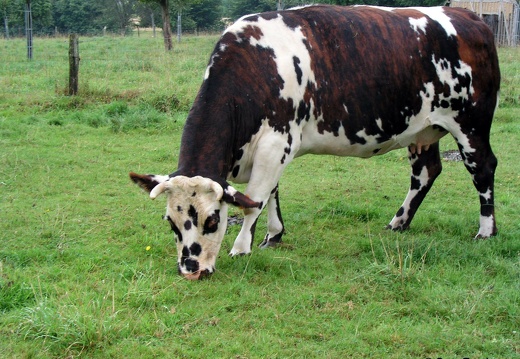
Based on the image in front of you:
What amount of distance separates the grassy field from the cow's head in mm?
180

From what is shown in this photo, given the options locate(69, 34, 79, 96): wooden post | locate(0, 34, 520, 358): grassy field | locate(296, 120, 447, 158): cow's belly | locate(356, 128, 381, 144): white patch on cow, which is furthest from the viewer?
Result: locate(69, 34, 79, 96): wooden post

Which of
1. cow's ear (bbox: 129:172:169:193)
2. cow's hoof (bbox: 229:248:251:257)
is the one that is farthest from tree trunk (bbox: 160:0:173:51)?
cow's ear (bbox: 129:172:169:193)

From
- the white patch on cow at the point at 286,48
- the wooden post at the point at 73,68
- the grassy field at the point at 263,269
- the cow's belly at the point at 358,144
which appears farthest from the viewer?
the wooden post at the point at 73,68

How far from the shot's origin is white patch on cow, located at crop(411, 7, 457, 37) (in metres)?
6.53

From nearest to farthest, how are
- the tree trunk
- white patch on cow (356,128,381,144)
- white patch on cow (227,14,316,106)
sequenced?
white patch on cow (227,14,316,106)
white patch on cow (356,128,381,144)
the tree trunk

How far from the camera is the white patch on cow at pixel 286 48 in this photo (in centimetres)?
582

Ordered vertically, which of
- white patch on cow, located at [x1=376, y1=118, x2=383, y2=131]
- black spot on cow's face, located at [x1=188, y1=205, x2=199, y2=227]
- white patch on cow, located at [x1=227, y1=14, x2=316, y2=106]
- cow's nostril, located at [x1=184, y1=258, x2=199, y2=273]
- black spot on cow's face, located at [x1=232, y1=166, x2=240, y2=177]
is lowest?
cow's nostril, located at [x1=184, y1=258, x2=199, y2=273]

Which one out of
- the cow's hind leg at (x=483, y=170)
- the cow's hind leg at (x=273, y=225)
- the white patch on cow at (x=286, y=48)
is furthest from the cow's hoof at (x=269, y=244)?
the cow's hind leg at (x=483, y=170)

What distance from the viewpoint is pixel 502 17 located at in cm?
2761

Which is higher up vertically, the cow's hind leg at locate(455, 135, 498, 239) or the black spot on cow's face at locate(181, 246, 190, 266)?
the cow's hind leg at locate(455, 135, 498, 239)

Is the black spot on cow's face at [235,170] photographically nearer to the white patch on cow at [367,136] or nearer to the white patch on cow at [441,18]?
the white patch on cow at [367,136]

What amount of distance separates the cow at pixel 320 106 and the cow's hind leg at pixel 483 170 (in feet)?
0.03

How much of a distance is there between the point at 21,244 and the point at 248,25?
2.96 metres

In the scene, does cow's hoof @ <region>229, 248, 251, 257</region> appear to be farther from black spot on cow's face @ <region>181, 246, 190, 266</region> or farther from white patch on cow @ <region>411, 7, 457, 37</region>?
white patch on cow @ <region>411, 7, 457, 37</region>
